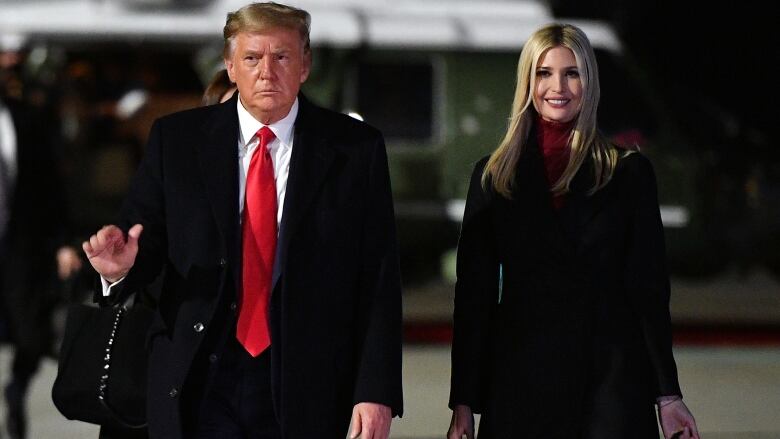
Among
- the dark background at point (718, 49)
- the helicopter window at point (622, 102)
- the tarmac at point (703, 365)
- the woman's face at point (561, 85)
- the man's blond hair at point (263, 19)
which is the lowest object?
the tarmac at point (703, 365)

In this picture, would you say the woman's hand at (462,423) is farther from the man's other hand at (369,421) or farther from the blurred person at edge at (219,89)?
the blurred person at edge at (219,89)

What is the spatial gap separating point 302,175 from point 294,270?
22 cm

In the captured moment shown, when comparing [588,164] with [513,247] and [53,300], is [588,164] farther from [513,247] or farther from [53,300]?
[53,300]

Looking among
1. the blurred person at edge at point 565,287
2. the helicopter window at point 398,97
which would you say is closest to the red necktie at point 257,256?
the blurred person at edge at point 565,287

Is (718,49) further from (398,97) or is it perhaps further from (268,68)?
(268,68)

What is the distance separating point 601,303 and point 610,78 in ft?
23.8

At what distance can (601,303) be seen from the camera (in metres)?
3.46

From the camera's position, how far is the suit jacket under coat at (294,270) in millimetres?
3141

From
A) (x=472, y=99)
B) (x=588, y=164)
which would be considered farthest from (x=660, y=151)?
(x=588, y=164)

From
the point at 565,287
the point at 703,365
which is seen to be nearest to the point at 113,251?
the point at 565,287

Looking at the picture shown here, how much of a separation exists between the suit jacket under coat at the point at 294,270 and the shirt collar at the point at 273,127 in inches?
1.0

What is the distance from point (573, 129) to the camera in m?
3.55

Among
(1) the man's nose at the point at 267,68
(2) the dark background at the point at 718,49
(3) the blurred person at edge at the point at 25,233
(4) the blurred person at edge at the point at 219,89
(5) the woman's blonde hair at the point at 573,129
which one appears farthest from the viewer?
(2) the dark background at the point at 718,49

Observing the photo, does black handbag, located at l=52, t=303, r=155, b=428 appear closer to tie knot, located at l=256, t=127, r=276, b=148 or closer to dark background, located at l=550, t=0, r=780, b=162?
tie knot, located at l=256, t=127, r=276, b=148
